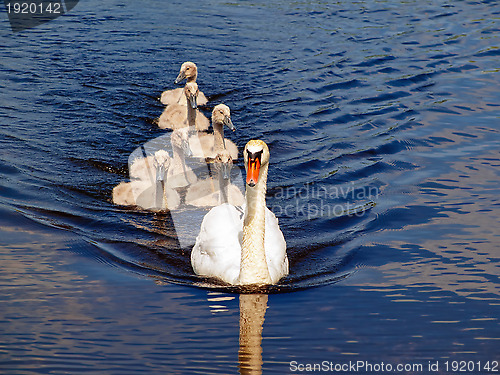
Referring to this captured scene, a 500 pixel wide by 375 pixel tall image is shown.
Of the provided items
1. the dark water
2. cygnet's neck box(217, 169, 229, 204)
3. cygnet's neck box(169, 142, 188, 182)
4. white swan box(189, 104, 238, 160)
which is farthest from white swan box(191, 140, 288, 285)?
white swan box(189, 104, 238, 160)

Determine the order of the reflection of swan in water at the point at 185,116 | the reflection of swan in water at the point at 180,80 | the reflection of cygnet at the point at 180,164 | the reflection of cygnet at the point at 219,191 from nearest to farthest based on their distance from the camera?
the reflection of cygnet at the point at 219,191 → the reflection of cygnet at the point at 180,164 → the reflection of swan in water at the point at 185,116 → the reflection of swan in water at the point at 180,80

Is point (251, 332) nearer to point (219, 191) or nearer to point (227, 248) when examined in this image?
point (227, 248)

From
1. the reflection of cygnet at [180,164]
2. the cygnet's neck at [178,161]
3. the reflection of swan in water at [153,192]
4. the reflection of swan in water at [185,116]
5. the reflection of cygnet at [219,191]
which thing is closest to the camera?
the reflection of swan in water at [153,192]

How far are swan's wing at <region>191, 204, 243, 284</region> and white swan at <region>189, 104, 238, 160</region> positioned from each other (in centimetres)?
298

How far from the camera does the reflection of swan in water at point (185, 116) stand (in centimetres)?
1217

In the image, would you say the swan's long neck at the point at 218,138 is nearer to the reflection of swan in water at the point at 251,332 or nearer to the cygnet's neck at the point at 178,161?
the cygnet's neck at the point at 178,161

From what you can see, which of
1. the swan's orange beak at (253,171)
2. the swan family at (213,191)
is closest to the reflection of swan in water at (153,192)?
the swan family at (213,191)

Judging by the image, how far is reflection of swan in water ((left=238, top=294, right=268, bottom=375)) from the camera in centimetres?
571

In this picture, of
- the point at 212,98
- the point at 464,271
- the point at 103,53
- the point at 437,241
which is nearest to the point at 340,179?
the point at 437,241

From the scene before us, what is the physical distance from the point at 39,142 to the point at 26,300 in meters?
5.35

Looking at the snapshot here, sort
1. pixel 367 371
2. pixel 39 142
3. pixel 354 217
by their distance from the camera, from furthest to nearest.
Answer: pixel 39 142 → pixel 354 217 → pixel 367 371

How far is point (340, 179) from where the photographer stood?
34.7ft

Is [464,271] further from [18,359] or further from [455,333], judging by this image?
[18,359]

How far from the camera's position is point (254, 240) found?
23.9 ft
